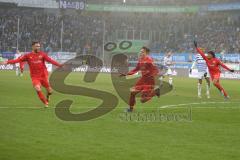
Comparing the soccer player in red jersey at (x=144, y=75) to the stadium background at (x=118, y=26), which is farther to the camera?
the stadium background at (x=118, y=26)

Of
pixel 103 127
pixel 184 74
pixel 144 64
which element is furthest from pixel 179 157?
pixel 184 74

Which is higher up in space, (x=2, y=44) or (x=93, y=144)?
(x=2, y=44)

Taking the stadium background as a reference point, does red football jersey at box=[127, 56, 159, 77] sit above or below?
below

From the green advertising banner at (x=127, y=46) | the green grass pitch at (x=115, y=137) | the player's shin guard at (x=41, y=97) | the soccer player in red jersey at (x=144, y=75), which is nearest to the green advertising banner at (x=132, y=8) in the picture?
the green advertising banner at (x=127, y=46)

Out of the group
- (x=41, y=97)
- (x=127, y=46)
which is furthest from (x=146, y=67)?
(x=127, y=46)

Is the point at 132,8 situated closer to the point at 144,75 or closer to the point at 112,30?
the point at 112,30

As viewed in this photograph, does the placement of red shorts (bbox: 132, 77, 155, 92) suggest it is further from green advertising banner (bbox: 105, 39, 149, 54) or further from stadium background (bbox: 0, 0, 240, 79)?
green advertising banner (bbox: 105, 39, 149, 54)

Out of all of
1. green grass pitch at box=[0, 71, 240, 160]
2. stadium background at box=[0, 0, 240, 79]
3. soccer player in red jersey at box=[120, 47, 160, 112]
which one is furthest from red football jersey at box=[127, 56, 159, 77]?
stadium background at box=[0, 0, 240, 79]

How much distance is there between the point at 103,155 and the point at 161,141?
2203 mm

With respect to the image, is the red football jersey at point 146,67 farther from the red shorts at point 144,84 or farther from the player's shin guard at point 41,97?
the player's shin guard at point 41,97

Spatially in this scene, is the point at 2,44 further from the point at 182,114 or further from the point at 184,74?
the point at 182,114

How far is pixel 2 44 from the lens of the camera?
216 feet

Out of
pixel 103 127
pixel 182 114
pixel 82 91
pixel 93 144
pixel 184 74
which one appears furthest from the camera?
pixel 184 74

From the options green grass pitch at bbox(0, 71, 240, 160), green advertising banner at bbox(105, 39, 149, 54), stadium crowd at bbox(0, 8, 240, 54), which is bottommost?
green grass pitch at bbox(0, 71, 240, 160)
